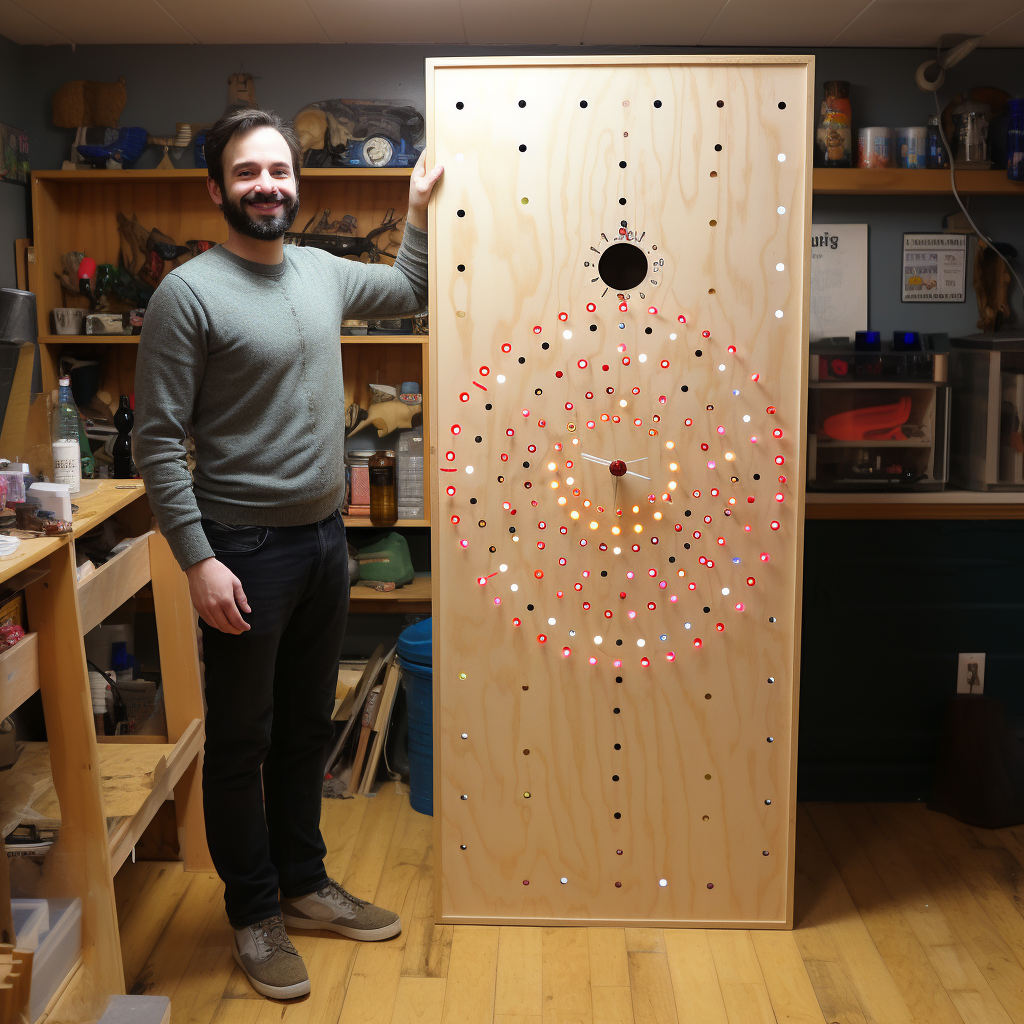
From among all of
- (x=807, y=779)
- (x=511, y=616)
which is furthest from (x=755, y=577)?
(x=807, y=779)

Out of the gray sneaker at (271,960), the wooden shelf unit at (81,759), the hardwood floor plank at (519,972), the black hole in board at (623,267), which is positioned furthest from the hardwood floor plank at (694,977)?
the black hole in board at (623,267)

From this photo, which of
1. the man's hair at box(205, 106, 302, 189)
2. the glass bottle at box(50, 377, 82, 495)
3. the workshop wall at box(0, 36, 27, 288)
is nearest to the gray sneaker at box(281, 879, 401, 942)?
the glass bottle at box(50, 377, 82, 495)

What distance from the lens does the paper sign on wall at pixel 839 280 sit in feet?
9.75

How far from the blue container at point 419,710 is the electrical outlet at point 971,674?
1.56m

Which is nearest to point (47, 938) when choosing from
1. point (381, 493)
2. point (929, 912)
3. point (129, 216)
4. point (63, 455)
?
point (63, 455)

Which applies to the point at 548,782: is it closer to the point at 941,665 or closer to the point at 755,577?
the point at 755,577

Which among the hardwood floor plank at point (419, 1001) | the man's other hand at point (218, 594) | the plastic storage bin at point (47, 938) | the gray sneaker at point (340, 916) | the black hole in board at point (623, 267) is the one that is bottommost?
the hardwood floor plank at point (419, 1001)

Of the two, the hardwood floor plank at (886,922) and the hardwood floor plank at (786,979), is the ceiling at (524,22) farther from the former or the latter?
the hardwood floor plank at (786,979)

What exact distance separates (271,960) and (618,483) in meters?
1.20

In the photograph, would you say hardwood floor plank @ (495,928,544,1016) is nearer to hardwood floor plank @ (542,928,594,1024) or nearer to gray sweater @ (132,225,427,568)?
hardwood floor plank @ (542,928,594,1024)

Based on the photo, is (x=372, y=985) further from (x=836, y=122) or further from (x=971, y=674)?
(x=836, y=122)

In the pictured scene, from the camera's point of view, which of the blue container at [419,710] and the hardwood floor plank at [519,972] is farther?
the blue container at [419,710]

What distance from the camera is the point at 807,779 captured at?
2822mm

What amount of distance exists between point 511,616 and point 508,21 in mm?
1764
